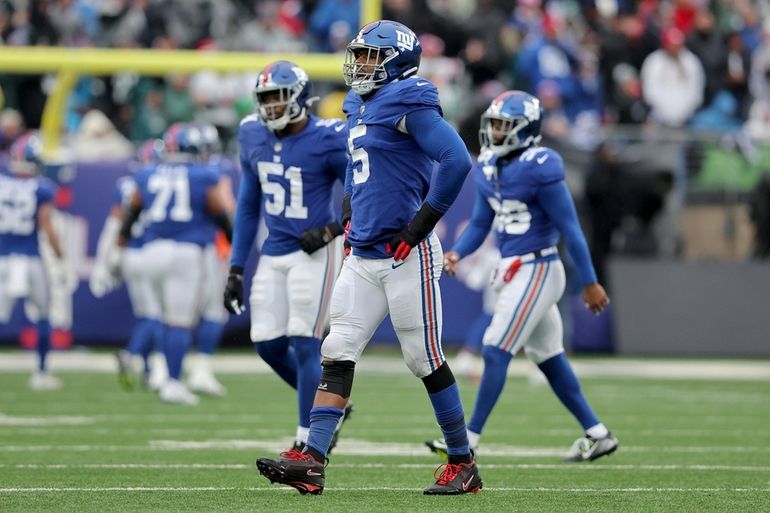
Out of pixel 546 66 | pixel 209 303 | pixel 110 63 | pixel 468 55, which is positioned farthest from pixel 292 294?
pixel 468 55

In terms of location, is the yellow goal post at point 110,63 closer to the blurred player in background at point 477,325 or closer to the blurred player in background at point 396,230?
the blurred player in background at point 477,325

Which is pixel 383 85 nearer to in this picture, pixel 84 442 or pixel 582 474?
pixel 582 474

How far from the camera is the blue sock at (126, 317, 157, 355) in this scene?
40.0 ft

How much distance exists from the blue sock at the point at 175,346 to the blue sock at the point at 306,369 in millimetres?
3647

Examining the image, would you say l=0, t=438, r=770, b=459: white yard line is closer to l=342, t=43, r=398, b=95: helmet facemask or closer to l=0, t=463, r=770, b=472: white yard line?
l=0, t=463, r=770, b=472: white yard line

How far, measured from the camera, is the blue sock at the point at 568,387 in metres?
8.01

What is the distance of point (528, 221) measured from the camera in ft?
26.5

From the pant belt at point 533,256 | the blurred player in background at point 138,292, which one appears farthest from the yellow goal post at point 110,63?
the pant belt at point 533,256

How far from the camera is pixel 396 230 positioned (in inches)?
247

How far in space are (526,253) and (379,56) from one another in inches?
81.2

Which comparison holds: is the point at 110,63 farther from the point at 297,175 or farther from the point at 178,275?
the point at 297,175

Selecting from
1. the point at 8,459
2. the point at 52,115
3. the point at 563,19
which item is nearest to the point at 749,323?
the point at 563,19

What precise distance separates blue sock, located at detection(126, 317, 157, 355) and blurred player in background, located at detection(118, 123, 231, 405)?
0.59 meters

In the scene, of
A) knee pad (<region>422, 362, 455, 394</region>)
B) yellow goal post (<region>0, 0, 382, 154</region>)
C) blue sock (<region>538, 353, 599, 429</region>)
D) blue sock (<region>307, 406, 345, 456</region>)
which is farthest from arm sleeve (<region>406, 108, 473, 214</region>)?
yellow goal post (<region>0, 0, 382, 154</region>)
